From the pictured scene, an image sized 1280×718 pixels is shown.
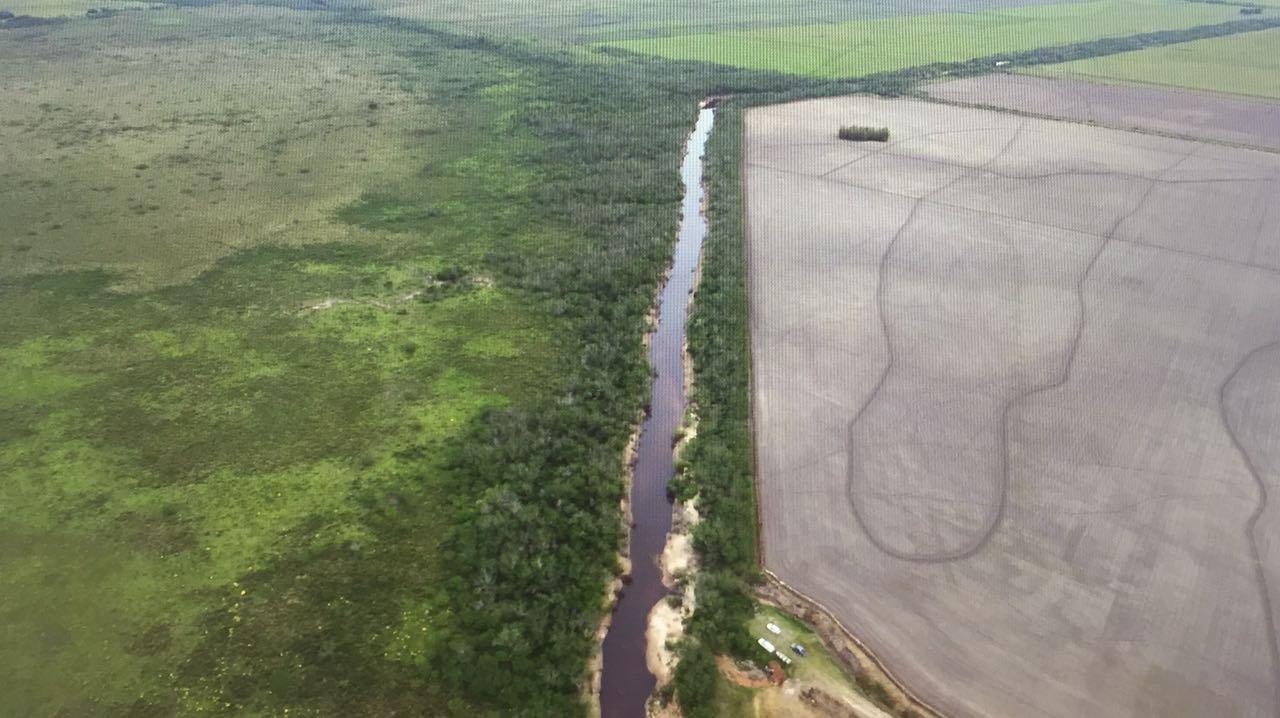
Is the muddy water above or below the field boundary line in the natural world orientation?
below

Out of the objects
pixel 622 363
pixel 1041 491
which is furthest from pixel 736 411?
pixel 1041 491

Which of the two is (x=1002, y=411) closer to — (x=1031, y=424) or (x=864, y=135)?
(x=1031, y=424)

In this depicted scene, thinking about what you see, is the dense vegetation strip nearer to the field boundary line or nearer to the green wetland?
the green wetland

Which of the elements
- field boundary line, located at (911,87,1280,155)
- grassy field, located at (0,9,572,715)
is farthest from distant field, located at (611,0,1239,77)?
grassy field, located at (0,9,572,715)

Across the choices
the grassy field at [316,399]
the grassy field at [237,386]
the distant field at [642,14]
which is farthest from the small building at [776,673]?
the distant field at [642,14]

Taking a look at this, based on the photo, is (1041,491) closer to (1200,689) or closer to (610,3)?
(1200,689)

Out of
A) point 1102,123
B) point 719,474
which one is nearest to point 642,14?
point 1102,123

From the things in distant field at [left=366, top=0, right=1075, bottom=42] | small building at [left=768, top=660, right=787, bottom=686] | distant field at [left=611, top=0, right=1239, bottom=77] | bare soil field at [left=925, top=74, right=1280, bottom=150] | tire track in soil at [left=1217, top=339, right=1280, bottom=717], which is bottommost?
small building at [left=768, top=660, right=787, bottom=686]
